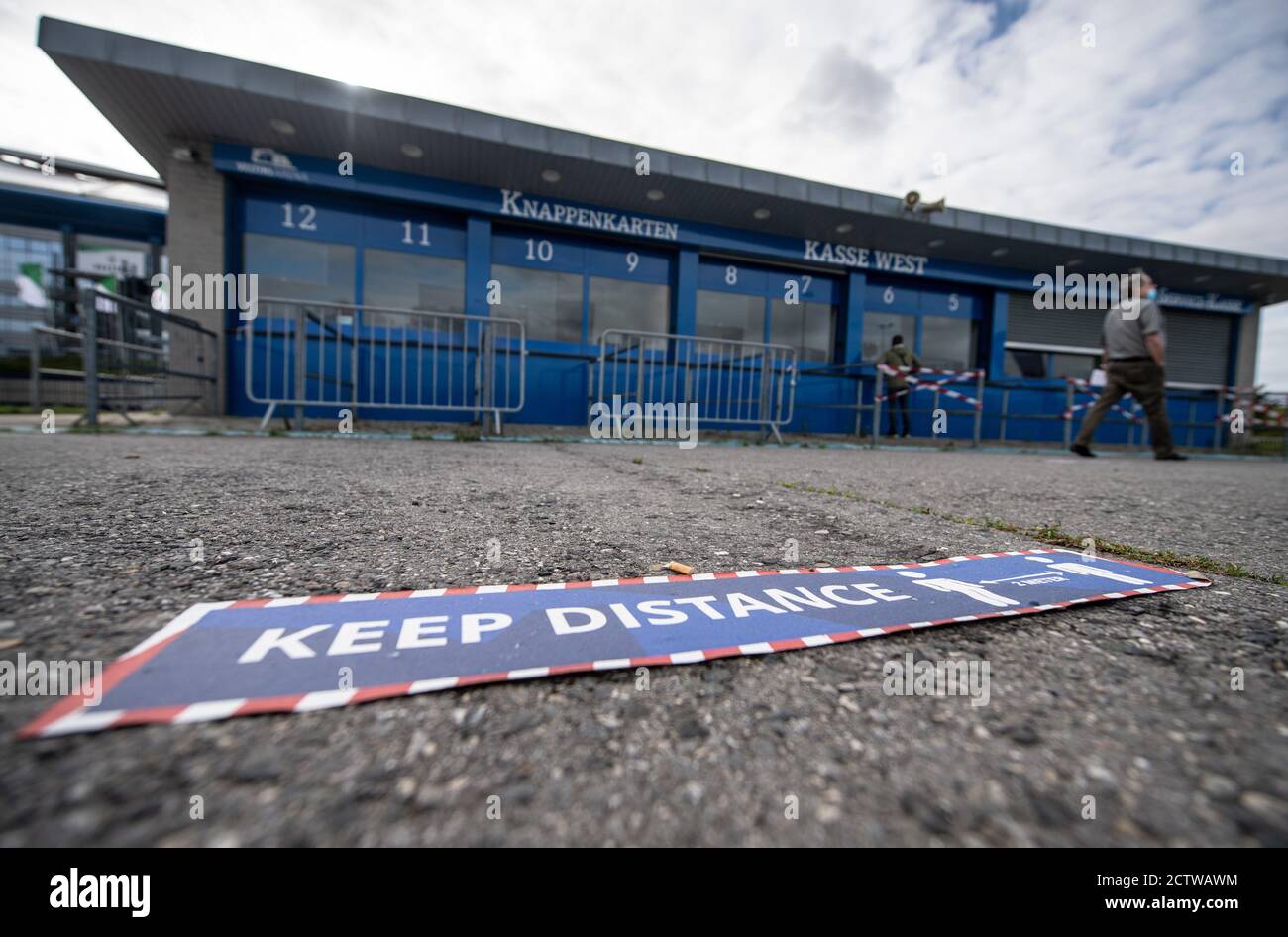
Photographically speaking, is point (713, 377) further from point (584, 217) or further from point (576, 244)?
point (584, 217)

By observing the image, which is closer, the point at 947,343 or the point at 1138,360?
the point at 1138,360

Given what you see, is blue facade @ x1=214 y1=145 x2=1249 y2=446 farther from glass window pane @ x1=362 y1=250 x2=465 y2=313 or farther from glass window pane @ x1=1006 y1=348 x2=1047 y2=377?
glass window pane @ x1=1006 y1=348 x2=1047 y2=377

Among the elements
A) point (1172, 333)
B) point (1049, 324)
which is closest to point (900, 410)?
point (1049, 324)

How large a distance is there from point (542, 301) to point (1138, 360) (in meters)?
8.01

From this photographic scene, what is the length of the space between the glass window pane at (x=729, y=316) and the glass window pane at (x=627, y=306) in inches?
26.9

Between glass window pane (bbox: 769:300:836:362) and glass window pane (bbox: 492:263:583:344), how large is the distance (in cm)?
388

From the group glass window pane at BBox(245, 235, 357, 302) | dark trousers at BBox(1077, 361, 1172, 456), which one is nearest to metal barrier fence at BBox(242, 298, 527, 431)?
glass window pane at BBox(245, 235, 357, 302)

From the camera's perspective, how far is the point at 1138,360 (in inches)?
239

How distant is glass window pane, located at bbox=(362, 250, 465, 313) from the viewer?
314 inches
